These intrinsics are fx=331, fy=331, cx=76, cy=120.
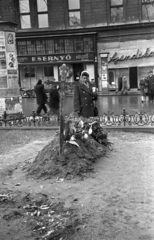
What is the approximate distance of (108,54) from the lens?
28.5 meters

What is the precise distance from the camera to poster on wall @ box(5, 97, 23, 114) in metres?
13.7

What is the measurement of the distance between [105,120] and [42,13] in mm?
20410

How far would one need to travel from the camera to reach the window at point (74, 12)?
28.8 meters

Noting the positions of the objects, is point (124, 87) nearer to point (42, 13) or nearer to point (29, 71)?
point (29, 71)

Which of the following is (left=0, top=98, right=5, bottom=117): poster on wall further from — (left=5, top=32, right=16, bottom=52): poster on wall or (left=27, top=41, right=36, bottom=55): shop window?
(left=27, top=41, right=36, bottom=55): shop window

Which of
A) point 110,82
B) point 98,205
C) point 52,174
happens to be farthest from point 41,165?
point 110,82

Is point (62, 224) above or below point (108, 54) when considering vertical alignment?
below

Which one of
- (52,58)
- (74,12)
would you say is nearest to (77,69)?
(52,58)

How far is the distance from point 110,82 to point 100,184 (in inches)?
922

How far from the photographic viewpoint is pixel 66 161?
244 inches

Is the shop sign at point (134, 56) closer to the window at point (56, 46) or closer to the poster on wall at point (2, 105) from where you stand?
the window at point (56, 46)

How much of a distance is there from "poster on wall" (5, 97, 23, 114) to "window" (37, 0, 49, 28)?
17.3m

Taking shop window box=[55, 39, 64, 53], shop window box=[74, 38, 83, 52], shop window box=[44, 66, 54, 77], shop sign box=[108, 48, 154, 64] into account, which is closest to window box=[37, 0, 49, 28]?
shop window box=[55, 39, 64, 53]

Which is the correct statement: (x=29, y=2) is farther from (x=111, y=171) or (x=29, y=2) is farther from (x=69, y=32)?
(x=111, y=171)
